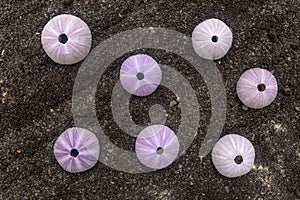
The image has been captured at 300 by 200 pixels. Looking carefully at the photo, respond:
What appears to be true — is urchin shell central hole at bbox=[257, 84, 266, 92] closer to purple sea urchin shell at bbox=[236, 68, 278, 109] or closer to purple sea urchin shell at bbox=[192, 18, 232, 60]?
purple sea urchin shell at bbox=[236, 68, 278, 109]

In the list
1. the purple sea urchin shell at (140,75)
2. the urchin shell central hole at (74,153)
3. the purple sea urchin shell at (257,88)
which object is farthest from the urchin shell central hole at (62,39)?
the purple sea urchin shell at (257,88)

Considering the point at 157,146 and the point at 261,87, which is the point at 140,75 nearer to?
the point at 157,146

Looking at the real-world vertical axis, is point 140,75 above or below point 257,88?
above

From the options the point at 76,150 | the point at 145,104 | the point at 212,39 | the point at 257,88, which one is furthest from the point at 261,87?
the point at 76,150

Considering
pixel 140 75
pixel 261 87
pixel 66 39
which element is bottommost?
pixel 261 87

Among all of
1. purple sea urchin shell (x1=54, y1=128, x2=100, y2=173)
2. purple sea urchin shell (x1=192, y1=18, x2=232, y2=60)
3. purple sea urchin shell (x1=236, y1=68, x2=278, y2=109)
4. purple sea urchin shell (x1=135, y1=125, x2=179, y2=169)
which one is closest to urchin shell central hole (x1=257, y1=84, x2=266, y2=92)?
purple sea urchin shell (x1=236, y1=68, x2=278, y2=109)

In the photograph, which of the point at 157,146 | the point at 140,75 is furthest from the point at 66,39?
the point at 157,146

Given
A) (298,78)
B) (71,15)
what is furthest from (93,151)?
(298,78)
